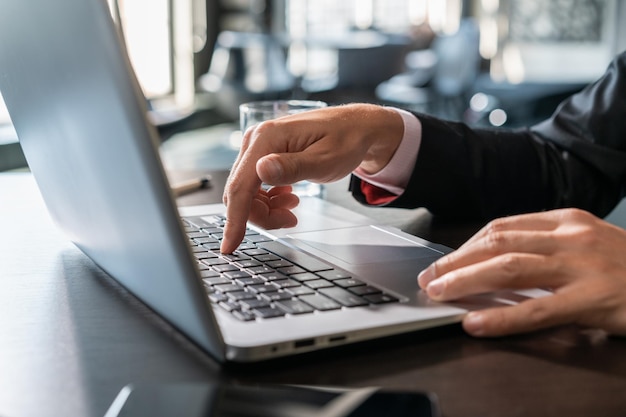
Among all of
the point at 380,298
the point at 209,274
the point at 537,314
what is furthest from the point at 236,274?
the point at 537,314

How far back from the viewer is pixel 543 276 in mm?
625

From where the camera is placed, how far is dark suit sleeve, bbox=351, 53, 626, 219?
105 centimetres

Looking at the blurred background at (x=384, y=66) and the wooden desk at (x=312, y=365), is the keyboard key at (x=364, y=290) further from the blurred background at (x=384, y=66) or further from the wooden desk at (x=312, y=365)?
the blurred background at (x=384, y=66)

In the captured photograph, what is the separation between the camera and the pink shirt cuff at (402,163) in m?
1.01

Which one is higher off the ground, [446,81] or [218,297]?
[218,297]

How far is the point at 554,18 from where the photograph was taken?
6102 millimetres

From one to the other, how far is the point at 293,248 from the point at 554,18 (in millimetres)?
5782

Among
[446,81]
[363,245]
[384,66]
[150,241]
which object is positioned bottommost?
[446,81]

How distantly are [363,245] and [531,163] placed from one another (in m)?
0.42

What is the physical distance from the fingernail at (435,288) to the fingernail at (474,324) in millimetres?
32

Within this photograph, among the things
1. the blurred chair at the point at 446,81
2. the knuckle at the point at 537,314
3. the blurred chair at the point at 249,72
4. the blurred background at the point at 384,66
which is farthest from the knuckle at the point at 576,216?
the blurred chair at the point at 249,72

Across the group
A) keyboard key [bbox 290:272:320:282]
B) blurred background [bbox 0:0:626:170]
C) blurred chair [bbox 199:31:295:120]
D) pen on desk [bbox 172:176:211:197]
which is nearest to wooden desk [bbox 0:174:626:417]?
keyboard key [bbox 290:272:320:282]

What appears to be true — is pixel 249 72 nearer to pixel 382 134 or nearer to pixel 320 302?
pixel 382 134

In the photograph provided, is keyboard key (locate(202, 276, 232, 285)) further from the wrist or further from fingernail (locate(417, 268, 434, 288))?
the wrist
